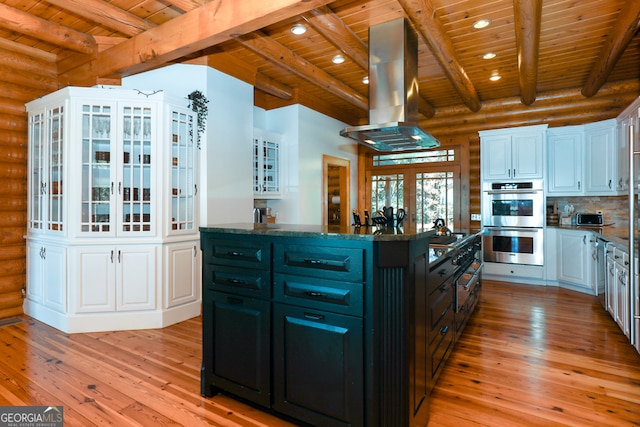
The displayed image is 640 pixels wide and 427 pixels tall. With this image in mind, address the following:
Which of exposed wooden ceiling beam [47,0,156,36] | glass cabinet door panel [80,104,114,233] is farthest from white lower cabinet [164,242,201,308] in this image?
exposed wooden ceiling beam [47,0,156,36]

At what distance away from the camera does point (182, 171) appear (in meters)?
3.90

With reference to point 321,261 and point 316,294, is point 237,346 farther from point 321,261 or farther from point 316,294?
point 321,261

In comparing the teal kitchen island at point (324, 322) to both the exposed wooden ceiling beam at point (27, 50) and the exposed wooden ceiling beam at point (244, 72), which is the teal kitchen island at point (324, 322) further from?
the exposed wooden ceiling beam at point (27, 50)

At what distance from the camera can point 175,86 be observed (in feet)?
13.5

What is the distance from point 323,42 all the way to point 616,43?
2.96 m

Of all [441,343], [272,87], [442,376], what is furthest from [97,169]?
[442,376]

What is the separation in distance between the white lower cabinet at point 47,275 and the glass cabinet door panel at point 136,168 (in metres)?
0.76

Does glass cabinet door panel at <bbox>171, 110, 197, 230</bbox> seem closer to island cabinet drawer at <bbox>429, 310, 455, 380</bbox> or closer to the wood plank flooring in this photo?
the wood plank flooring

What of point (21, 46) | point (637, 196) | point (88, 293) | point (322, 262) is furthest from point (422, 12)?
point (21, 46)

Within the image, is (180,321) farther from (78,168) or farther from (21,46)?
(21,46)

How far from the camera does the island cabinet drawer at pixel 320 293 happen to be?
5.88 feet

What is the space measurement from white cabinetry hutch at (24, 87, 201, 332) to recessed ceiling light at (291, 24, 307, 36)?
141 centimetres

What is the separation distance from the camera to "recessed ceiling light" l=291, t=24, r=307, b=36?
358 cm

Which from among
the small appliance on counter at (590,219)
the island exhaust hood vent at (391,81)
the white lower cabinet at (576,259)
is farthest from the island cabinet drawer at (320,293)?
the small appliance on counter at (590,219)
